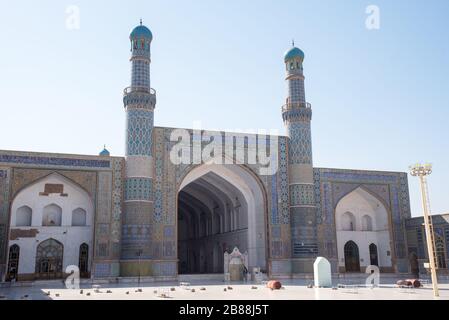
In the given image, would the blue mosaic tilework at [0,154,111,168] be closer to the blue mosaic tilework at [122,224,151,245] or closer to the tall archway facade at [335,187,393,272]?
the blue mosaic tilework at [122,224,151,245]

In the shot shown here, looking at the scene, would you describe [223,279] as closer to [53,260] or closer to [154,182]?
[154,182]

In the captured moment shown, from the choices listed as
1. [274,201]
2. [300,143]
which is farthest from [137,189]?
[300,143]

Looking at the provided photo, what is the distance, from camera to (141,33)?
79.3 feet

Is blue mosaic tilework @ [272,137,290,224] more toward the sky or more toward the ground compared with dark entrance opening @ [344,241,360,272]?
more toward the sky

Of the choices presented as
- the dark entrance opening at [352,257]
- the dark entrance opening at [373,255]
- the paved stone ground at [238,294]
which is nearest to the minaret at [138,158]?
the paved stone ground at [238,294]

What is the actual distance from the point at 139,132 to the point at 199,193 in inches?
338

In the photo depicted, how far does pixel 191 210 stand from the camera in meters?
34.5

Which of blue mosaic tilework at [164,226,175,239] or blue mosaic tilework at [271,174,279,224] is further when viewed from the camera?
blue mosaic tilework at [271,174,279,224]

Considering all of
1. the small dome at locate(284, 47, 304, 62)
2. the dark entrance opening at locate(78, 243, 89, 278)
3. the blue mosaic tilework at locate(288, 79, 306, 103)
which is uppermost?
the small dome at locate(284, 47, 304, 62)

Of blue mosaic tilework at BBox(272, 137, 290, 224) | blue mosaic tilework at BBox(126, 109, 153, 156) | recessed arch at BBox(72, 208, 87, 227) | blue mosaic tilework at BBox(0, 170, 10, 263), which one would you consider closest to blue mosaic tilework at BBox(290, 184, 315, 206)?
blue mosaic tilework at BBox(272, 137, 290, 224)

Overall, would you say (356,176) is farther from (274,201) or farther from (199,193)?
(199,193)

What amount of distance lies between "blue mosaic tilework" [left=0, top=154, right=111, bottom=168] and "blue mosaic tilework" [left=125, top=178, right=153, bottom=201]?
1.36m

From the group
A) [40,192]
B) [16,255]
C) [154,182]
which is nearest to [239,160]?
[154,182]

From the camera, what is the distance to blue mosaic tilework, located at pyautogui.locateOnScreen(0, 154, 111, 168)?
21055 millimetres
